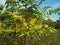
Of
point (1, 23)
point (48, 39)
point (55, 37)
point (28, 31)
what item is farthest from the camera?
point (55, 37)

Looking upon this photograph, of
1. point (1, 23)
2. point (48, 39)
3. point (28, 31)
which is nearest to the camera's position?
point (28, 31)

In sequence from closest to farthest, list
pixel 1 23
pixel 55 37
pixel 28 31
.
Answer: pixel 28 31, pixel 1 23, pixel 55 37

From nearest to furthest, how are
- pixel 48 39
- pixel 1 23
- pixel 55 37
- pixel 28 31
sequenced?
pixel 28 31 → pixel 1 23 → pixel 48 39 → pixel 55 37

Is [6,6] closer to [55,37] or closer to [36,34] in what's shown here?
[36,34]

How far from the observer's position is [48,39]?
9578 mm

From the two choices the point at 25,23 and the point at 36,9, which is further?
the point at 36,9

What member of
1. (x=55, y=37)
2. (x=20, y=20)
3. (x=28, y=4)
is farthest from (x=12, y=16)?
(x=55, y=37)

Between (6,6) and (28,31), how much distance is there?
1.24 m

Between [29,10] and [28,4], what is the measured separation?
19 cm

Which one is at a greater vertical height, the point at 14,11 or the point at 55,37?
the point at 14,11

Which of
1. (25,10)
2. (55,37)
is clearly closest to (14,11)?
(25,10)

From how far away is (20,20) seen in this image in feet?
21.1

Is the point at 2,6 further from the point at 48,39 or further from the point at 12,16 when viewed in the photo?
the point at 48,39

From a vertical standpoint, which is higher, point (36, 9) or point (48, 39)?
point (36, 9)
